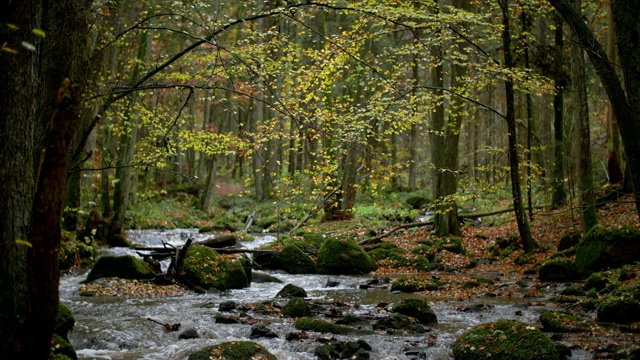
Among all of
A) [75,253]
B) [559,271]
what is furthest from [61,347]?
[559,271]

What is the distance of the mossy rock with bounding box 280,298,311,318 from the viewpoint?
9.33 m

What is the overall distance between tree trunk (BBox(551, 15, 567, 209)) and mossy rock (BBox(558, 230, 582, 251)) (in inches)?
131

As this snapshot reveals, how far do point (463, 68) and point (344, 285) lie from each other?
26.4 feet

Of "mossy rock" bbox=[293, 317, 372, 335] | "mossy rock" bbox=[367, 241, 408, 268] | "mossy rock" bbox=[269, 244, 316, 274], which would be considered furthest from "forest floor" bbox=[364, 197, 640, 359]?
"mossy rock" bbox=[293, 317, 372, 335]

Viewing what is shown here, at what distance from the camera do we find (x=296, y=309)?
936cm

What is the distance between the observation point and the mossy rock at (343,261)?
582 inches

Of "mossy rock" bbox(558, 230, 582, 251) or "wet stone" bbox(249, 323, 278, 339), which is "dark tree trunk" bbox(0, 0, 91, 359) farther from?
"mossy rock" bbox(558, 230, 582, 251)

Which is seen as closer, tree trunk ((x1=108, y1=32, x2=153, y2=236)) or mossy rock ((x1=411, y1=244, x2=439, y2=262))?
mossy rock ((x1=411, y1=244, x2=439, y2=262))

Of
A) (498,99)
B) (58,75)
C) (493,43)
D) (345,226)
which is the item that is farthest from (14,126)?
(498,99)

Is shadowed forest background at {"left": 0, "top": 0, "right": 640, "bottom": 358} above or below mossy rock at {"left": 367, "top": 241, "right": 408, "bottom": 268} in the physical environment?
above

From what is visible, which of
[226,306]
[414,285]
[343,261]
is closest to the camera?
[226,306]

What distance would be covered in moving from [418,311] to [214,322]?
3.45m

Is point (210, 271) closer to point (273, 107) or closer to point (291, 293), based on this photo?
point (291, 293)

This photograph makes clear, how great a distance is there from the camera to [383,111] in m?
11.5
